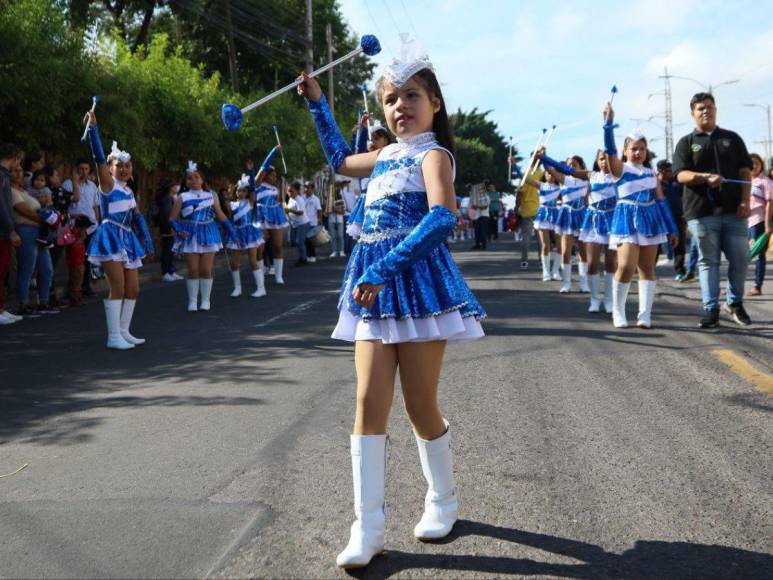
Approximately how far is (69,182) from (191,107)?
1123 centimetres

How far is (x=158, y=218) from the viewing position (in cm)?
1964

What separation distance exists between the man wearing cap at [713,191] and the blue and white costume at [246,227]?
26.1ft

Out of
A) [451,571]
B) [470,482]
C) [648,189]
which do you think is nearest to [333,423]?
[470,482]

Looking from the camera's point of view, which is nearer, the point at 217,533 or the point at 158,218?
the point at 217,533

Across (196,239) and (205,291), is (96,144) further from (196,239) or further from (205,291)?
(205,291)

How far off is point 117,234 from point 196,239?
130 inches

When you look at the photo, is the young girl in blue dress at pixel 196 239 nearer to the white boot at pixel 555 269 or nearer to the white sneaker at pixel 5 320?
the white sneaker at pixel 5 320

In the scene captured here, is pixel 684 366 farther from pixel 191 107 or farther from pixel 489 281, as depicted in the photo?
pixel 191 107

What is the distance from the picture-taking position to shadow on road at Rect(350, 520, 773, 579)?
10.4 ft

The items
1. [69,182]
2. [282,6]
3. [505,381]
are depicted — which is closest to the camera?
[505,381]

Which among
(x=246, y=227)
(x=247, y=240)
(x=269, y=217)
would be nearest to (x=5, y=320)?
(x=247, y=240)

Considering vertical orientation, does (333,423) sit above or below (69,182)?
below

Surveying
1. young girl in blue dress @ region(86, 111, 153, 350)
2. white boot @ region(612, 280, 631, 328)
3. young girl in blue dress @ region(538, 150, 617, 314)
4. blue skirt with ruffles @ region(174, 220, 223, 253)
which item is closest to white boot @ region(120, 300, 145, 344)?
young girl in blue dress @ region(86, 111, 153, 350)

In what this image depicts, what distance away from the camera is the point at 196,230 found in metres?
12.5
